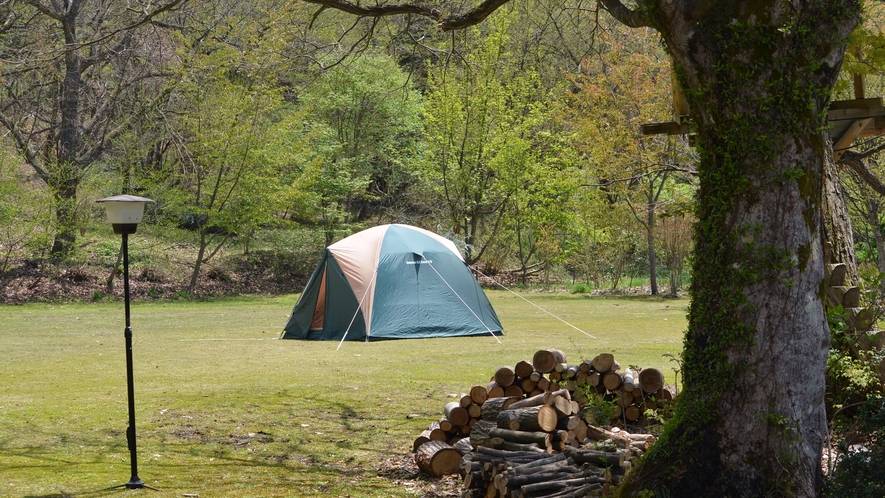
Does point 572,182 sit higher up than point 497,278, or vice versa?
point 572,182

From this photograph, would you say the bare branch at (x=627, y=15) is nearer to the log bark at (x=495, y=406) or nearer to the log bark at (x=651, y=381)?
the log bark at (x=651, y=381)

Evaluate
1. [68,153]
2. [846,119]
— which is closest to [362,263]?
[846,119]

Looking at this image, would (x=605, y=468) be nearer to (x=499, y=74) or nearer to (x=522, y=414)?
(x=522, y=414)

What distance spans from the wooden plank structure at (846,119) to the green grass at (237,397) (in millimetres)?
3220

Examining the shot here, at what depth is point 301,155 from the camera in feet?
88.4

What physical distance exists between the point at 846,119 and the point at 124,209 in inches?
200

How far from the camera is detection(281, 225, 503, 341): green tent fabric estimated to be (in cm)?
1510

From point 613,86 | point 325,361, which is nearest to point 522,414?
point 325,361

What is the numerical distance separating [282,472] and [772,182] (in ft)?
13.6

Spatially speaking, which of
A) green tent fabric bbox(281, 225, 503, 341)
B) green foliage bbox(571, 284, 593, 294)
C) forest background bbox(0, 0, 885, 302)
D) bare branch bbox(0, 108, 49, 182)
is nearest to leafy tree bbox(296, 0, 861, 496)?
green tent fabric bbox(281, 225, 503, 341)

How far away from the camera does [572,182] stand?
29266mm

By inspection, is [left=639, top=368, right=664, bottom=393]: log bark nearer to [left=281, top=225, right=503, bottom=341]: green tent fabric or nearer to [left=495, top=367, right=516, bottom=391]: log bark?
[left=495, top=367, right=516, bottom=391]: log bark

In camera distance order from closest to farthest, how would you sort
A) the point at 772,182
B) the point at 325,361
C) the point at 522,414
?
the point at 772,182
the point at 522,414
the point at 325,361

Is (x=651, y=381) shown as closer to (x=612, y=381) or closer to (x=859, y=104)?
(x=612, y=381)
